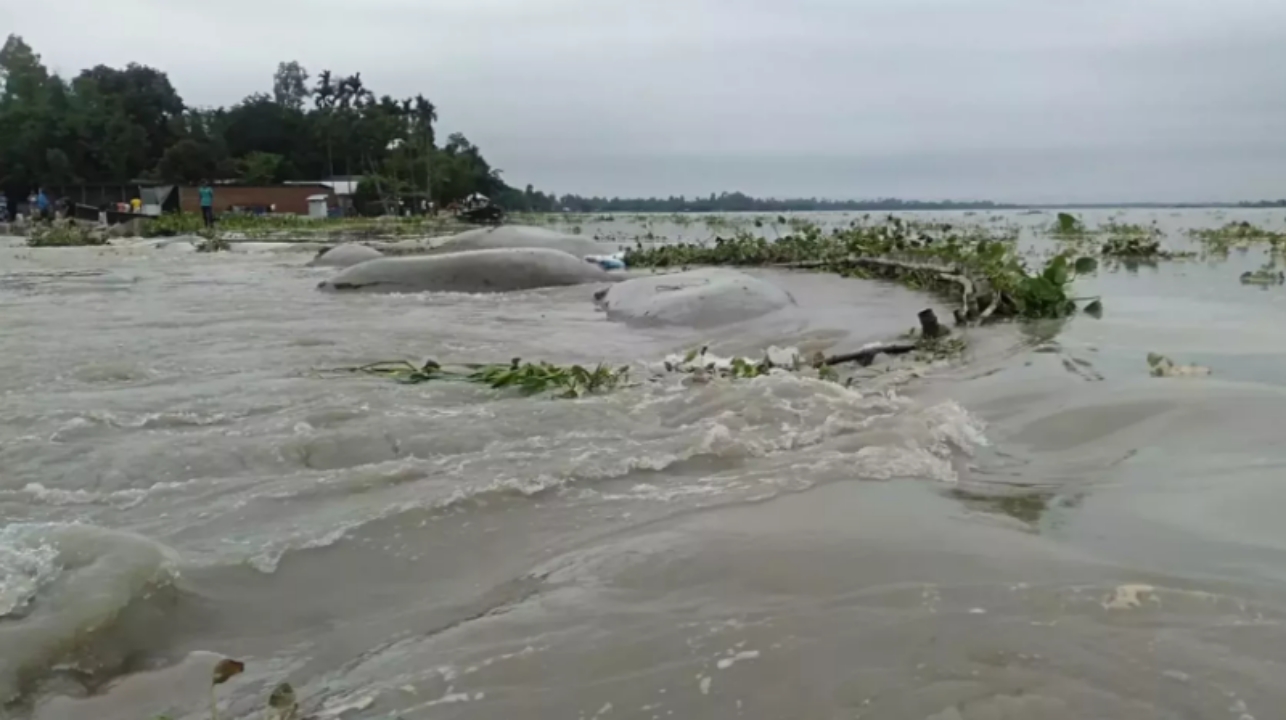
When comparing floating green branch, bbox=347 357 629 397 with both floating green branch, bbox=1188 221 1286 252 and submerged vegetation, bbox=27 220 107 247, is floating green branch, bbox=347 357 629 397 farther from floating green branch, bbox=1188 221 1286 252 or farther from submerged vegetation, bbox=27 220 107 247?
submerged vegetation, bbox=27 220 107 247

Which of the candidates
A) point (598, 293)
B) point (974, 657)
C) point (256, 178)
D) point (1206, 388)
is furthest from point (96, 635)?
point (256, 178)

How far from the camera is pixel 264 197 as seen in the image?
159 feet

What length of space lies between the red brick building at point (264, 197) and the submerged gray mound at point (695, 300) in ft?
139

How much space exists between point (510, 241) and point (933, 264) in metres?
5.56

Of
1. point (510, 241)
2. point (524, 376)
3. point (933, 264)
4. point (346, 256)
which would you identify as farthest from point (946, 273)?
point (346, 256)

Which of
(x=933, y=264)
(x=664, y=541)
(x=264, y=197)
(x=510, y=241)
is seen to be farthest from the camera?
(x=264, y=197)

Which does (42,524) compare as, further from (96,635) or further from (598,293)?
(598,293)

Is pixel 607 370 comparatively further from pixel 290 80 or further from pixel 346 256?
pixel 290 80

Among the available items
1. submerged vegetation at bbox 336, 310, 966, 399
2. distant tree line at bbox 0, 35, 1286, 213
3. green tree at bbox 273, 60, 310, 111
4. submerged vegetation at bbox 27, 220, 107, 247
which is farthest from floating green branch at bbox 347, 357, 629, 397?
green tree at bbox 273, 60, 310, 111

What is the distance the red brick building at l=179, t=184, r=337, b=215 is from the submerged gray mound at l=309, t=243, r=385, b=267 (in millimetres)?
35845

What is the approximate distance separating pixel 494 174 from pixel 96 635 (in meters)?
66.6

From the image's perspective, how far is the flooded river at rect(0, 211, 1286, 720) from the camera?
6.75ft

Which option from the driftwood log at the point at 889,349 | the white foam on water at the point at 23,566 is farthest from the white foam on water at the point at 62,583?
the driftwood log at the point at 889,349

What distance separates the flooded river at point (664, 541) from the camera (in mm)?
2057
